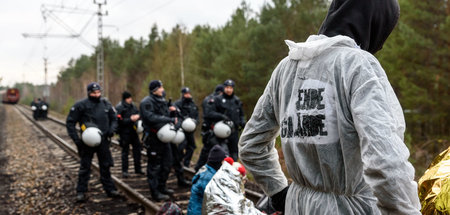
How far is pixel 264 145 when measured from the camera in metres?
2.24

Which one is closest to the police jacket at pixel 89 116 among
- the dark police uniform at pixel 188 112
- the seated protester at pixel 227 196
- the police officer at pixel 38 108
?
the dark police uniform at pixel 188 112

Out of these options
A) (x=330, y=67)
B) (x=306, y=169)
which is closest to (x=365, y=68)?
(x=330, y=67)

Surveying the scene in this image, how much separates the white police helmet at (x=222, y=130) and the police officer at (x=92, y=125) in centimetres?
208

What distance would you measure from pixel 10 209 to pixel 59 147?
32.2 ft

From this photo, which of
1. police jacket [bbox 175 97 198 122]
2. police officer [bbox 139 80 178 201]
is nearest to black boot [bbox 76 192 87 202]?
police officer [bbox 139 80 178 201]

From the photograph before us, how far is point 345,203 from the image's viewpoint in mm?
1794

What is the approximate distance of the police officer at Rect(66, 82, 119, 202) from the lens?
7.93 m

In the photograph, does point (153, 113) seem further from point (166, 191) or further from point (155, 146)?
point (166, 191)

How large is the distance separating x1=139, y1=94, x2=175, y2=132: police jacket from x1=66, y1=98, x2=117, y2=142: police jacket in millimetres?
810

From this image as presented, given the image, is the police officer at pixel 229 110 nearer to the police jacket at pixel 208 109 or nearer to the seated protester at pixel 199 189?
the police jacket at pixel 208 109

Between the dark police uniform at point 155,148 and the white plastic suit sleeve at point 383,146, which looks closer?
the white plastic suit sleeve at point 383,146

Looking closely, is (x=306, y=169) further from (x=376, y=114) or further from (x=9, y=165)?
(x=9, y=165)

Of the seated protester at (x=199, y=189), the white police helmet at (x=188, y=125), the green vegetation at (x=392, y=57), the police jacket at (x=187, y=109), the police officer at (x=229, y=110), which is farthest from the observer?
the green vegetation at (x=392, y=57)

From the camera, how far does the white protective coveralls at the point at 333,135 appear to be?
152 centimetres
